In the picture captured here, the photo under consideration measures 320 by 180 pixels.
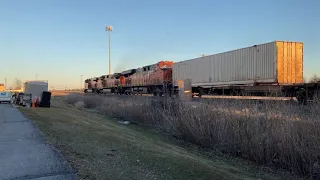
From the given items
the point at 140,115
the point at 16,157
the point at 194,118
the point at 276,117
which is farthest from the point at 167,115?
the point at 16,157

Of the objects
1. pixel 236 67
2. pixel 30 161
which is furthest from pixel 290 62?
pixel 30 161

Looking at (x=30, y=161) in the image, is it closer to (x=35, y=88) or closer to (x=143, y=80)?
(x=35, y=88)

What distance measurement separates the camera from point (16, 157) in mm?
6816

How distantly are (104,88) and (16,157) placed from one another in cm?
4979

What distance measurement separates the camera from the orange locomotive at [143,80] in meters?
35.1

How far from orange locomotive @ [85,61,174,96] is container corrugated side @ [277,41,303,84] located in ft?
29.7

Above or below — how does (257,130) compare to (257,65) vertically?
below

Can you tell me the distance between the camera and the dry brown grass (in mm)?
9344

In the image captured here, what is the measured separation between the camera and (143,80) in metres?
39.5

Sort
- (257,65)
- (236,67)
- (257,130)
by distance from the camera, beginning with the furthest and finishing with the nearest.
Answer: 1. (236,67)
2. (257,65)
3. (257,130)

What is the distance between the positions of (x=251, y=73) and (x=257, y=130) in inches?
473

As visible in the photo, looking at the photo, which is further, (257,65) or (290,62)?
(257,65)

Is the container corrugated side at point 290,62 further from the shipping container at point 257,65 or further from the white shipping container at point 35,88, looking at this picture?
the white shipping container at point 35,88

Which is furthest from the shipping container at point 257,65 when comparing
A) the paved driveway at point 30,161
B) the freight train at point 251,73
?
the paved driveway at point 30,161
